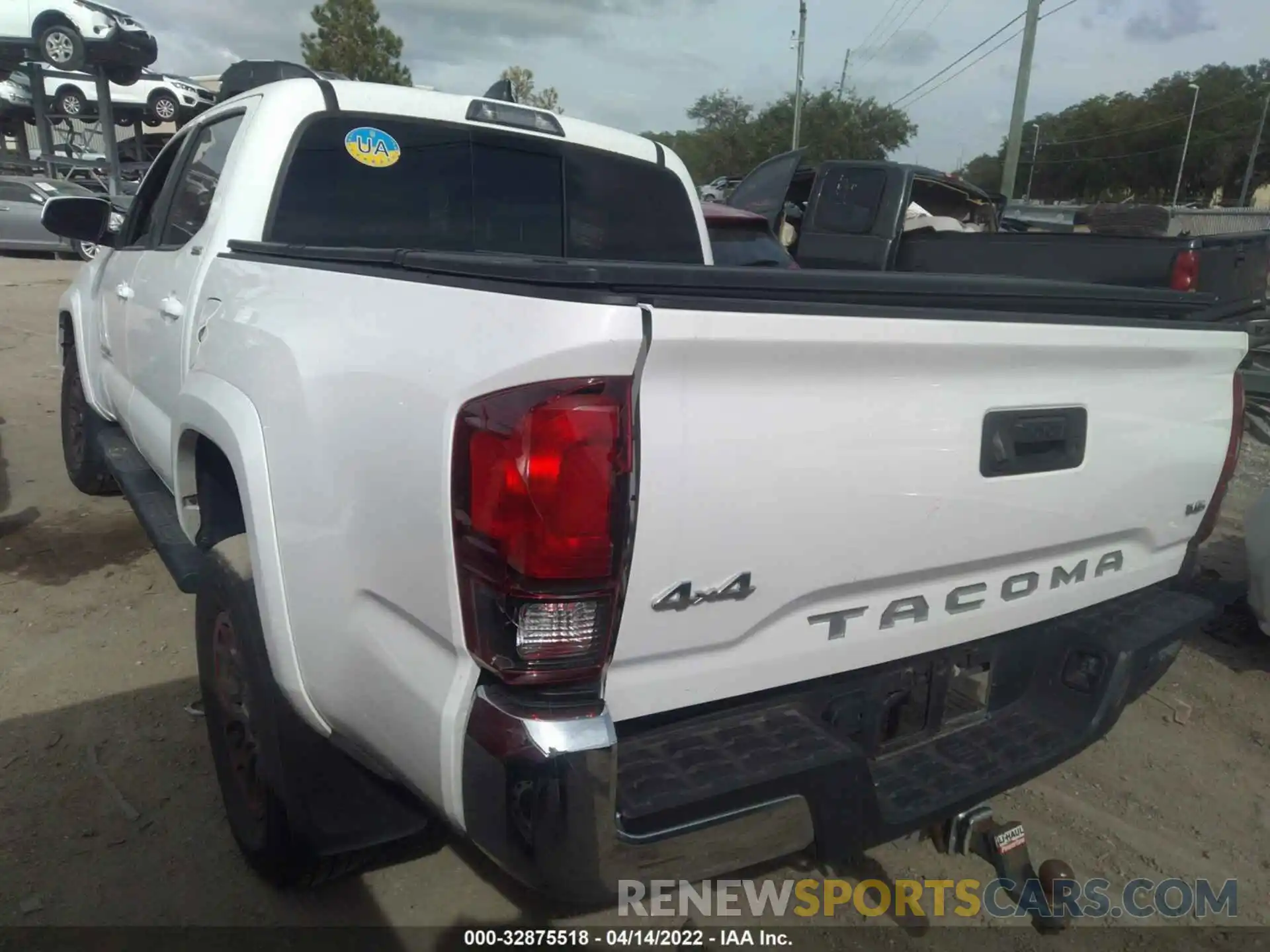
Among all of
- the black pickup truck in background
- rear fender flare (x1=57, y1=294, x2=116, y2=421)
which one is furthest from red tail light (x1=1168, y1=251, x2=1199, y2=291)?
rear fender flare (x1=57, y1=294, x2=116, y2=421)

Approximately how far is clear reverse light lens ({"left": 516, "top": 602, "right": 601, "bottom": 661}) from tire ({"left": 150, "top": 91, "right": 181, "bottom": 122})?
26.2m

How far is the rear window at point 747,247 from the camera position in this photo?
6074 mm

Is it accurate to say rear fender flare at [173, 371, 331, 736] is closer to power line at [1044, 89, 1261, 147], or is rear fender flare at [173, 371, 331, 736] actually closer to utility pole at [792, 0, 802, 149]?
utility pole at [792, 0, 802, 149]

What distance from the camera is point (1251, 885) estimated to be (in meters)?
2.68

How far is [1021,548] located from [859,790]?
70 centimetres

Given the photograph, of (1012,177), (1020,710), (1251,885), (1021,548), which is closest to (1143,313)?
(1021,548)

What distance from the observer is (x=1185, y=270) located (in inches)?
206

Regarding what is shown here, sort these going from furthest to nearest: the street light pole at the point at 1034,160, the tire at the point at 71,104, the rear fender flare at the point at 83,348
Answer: the street light pole at the point at 1034,160 → the tire at the point at 71,104 → the rear fender flare at the point at 83,348

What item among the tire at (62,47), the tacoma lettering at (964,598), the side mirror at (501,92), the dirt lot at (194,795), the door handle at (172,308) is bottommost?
the dirt lot at (194,795)

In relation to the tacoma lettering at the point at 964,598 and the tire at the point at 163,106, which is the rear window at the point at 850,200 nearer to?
the tacoma lettering at the point at 964,598

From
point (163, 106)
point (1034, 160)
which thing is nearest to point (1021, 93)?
point (163, 106)

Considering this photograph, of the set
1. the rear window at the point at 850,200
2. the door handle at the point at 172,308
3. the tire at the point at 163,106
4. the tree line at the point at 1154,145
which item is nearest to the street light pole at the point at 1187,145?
the tree line at the point at 1154,145

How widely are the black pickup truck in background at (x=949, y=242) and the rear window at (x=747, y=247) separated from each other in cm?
82

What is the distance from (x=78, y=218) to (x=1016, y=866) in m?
4.37
